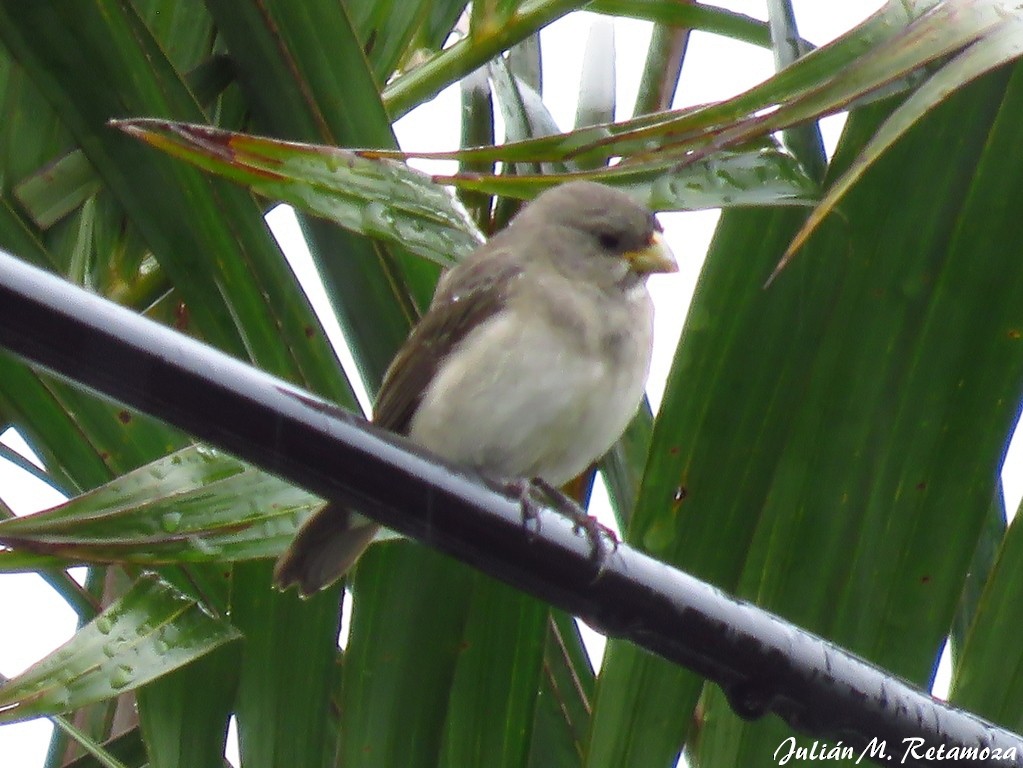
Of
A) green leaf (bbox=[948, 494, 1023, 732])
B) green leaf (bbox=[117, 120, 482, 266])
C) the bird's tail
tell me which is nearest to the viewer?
green leaf (bbox=[117, 120, 482, 266])

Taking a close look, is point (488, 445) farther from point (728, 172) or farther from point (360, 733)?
point (728, 172)

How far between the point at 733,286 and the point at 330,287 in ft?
1.88

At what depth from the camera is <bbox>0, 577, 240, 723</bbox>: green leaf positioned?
1854 millimetres

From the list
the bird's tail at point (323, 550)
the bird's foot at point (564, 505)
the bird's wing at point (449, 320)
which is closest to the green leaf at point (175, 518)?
the bird's tail at point (323, 550)

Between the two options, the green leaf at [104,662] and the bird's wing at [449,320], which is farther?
the bird's wing at [449,320]

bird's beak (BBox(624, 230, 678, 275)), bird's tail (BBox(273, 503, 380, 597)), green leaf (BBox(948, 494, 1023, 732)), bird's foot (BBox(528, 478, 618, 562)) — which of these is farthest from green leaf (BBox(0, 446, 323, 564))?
bird's beak (BBox(624, 230, 678, 275))

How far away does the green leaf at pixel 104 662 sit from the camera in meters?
1.85

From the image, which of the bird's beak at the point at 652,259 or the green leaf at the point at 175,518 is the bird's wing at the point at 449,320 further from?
the green leaf at the point at 175,518

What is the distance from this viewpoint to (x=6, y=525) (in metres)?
1.79

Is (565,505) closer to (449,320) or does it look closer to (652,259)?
(449,320)

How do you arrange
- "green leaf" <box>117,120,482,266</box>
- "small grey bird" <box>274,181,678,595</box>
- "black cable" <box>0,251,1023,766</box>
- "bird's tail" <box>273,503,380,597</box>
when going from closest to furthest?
1. "black cable" <box>0,251,1023,766</box>
2. "green leaf" <box>117,120,482,266</box>
3. "bird's tail" <box>273,503,380,597</box>
4. "small grey bird" <box>274,181,678,595</box>

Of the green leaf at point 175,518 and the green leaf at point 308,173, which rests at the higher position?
the green leaf at point 308,173

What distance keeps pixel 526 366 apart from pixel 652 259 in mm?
444

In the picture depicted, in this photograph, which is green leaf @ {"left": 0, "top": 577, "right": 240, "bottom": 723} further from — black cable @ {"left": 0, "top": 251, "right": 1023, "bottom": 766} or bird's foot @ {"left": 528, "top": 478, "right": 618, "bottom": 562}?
bird's foot @ {"left": 528, "top": 478, "right": 618, "bottom": 562}
